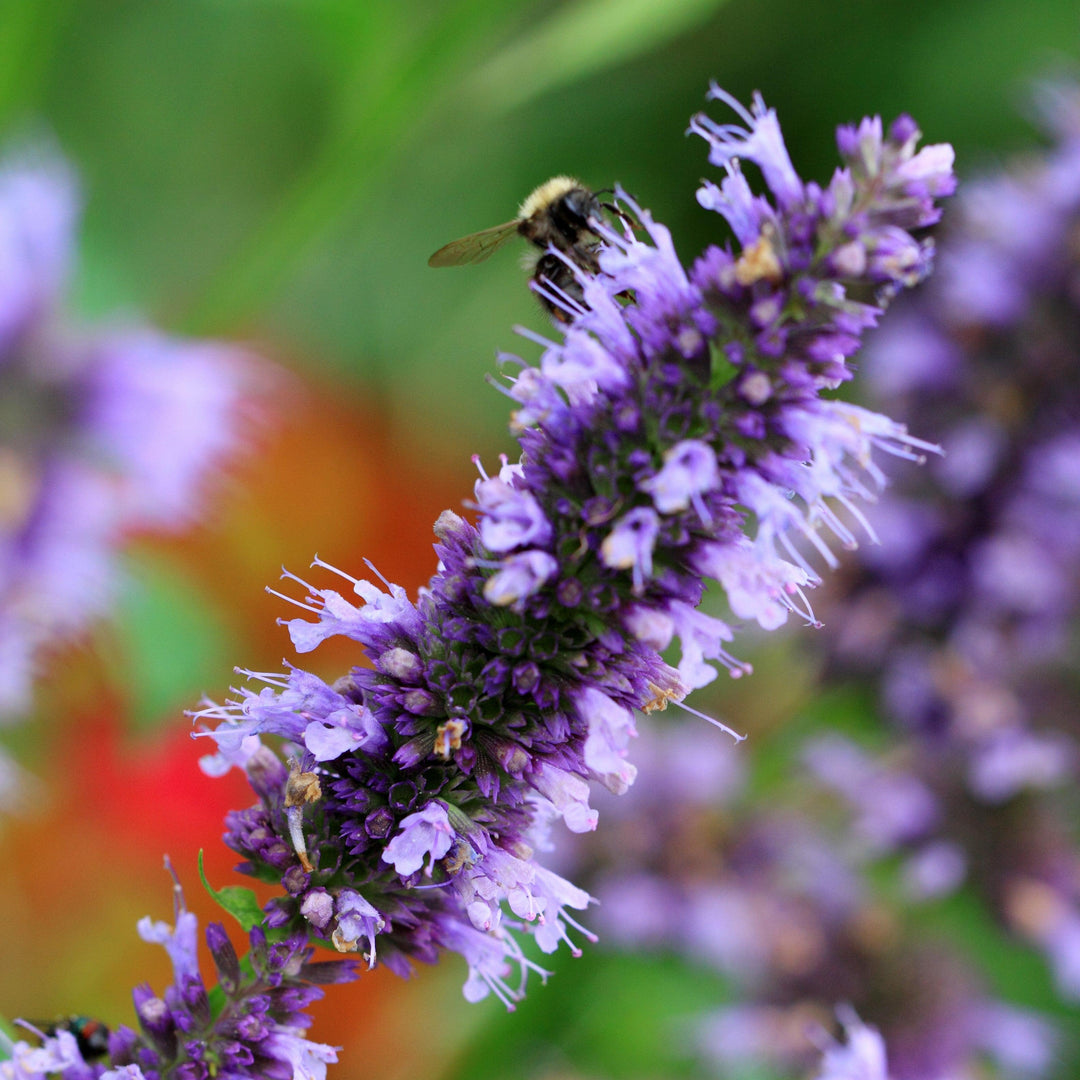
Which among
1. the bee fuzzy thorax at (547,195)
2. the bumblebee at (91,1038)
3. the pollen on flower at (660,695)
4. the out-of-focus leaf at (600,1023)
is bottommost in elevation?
the bumblebee at (91,1038)

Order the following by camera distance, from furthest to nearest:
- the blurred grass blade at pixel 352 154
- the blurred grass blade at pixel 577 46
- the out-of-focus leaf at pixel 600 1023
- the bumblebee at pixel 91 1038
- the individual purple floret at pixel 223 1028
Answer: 1. the blurred grass blade at pixel 577 46
2. the blurred grass blade at pixel 352 154
3. the out-of-focus leaf at pixel 600 1023
4. the bumblebee at pixel 91 1038
5. the individual purple floret at pixel 223 1028

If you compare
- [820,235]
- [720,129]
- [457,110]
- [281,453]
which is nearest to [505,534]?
[820,235]

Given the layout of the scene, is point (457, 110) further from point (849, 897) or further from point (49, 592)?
point (849, 897)

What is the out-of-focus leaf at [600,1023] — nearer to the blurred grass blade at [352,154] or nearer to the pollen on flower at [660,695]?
the pollen on flower at [660,695]

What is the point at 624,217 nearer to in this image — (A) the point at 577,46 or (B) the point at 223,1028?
(B) the point at 223,1028

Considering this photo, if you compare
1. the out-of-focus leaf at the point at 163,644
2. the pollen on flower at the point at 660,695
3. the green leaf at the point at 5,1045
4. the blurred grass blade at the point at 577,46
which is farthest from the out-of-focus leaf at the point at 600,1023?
the blurred grass blade at the point at 577,46

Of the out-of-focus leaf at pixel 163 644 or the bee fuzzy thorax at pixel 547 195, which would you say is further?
the out-of-focus leaf at pixel 163 644
